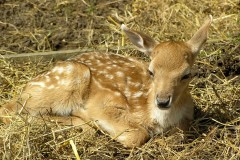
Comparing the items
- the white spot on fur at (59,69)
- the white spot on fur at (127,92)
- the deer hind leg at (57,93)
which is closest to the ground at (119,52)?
the deer hind leg at (57,93)

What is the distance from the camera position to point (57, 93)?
6.55m

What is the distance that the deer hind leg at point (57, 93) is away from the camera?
6.54 metres

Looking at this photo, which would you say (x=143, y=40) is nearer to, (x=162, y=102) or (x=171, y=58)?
(x=171, y=58)

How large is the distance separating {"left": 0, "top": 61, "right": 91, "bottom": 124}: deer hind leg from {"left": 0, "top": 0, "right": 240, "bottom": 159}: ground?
13.3 inches

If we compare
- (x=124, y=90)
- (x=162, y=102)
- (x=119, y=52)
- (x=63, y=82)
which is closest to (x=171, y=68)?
(x=162, y=102)

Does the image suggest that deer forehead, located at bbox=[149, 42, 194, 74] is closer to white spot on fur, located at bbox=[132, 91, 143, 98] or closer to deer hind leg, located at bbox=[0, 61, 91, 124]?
white spot on fur, located at bbox=[132, 91, 143, 98]

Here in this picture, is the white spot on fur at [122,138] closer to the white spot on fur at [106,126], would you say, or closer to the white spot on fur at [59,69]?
the white spot on fur at [106,126]

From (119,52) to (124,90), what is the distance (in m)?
1.45

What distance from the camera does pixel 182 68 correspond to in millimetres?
5730

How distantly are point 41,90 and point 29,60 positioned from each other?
1.24 meters

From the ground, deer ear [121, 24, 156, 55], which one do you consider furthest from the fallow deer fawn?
the ground

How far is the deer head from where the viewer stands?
564 centimetres

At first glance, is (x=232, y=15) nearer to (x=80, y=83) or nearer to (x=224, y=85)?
(x=224, y=85)

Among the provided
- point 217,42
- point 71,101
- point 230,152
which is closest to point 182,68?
point 230,152
